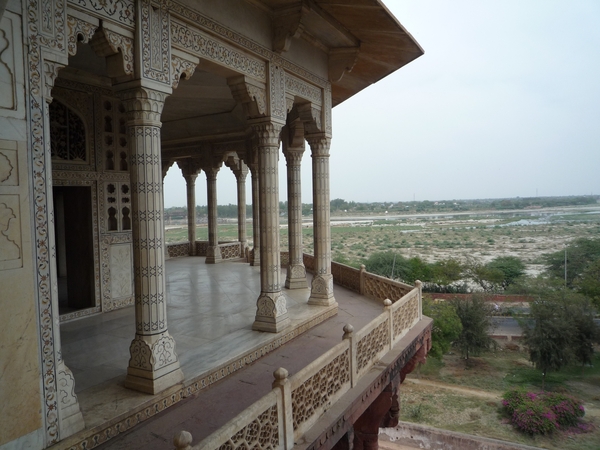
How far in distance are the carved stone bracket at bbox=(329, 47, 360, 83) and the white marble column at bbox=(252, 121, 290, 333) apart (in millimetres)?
2325

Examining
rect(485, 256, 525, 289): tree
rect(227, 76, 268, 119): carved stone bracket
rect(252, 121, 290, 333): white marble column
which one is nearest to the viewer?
rect(227, 76, 268, 119): carved stone bracket

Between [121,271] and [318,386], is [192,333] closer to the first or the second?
[121,271]

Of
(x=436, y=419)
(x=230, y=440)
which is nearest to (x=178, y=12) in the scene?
(x=230, y=440)

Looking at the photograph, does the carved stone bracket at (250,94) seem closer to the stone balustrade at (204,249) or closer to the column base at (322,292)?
the column base at (322,292)

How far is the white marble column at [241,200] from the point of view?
15180 millimetres

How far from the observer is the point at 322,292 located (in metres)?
8.20

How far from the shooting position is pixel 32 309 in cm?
321

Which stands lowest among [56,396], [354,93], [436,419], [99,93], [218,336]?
[436,419]

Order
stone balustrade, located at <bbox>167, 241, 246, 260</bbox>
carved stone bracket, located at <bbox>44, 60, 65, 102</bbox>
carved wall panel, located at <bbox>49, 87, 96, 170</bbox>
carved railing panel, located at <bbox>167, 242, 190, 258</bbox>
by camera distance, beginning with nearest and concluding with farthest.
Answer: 1. carved stone bracket, located at <bbox>44, 60, 65, 102</bbox>
2. carved wall panel, located at <bbox>49, 87, 96, 170</bbox>
3. stone balustrade, located at <bbox>167, 241, 246, 260</bbox>
4. carved railing panel, located at <bbox>167, 242, 190, 258</bbox>

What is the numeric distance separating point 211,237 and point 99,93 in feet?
24.6

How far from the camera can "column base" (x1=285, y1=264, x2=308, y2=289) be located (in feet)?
32.7

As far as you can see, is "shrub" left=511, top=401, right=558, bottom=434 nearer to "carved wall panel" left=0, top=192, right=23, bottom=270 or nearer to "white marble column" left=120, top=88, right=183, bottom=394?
"white marble column" left=120, top=88, right=183, bottom=394

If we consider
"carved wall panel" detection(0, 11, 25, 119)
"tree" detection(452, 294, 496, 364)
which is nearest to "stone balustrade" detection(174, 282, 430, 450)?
"carved wall panel" detection(0, 11, 25, 119)

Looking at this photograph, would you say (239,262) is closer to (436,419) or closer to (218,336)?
(218,336)
